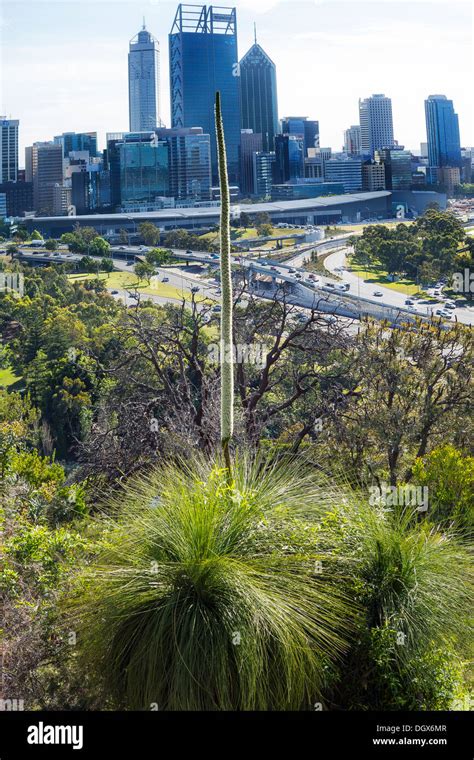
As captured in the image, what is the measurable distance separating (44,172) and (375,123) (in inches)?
2436

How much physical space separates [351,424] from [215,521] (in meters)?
7.95

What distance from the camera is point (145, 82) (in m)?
133

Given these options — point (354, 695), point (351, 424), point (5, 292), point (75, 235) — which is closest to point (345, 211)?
point (75, 235)

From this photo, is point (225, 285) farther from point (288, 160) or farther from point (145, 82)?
point (145, 82)

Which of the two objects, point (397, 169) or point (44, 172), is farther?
point (397, 169)

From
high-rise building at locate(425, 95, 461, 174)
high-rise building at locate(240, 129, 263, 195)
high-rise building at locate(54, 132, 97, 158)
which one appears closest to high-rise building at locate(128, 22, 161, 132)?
high-rise building at locate(240, 129, 263, 195)

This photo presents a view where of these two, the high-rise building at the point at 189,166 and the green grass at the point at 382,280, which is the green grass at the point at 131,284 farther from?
the high-rise building at the point at 189,166

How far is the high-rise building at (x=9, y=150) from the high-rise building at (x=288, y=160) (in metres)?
35.7

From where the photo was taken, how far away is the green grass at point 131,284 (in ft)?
133

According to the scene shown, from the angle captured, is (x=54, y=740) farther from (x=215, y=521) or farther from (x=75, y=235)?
(x=75, y=235)

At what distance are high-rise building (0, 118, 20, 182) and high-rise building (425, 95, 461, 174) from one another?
149 feet

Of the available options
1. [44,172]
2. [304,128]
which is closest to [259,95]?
[304,128]

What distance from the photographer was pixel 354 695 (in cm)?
374

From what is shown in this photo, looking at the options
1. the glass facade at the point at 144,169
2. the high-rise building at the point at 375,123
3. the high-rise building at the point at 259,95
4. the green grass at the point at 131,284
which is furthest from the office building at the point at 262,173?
the green grass at the point at 131,284
